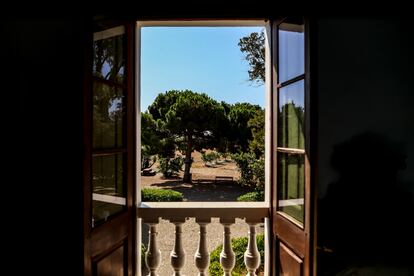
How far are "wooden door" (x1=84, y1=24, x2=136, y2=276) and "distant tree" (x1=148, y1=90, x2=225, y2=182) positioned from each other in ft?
11.3

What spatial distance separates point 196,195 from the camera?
4.28 meters

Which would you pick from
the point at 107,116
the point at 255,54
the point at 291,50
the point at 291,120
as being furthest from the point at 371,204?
the point at 255,54

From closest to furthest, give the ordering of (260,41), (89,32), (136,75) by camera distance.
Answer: (89,32) < (136,75) < (260,41)

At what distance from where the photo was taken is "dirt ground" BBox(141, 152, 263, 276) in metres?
2.76

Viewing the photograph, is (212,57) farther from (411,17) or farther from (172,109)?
(411,17)

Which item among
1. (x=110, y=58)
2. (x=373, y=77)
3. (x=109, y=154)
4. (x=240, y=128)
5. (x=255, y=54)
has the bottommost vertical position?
(x=109, y=154)

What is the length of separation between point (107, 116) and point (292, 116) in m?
1.03

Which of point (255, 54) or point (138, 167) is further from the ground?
point (255, 54)

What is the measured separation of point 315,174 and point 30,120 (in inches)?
54.9

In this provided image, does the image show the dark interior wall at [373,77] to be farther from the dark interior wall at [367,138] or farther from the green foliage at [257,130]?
the green foliage at [257,130]

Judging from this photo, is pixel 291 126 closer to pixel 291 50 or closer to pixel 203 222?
pixel 291 50

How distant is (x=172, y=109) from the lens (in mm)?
5773

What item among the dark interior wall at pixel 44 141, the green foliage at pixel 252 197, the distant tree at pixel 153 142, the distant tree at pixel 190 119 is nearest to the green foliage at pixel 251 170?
the green foliage at pixel 252 197

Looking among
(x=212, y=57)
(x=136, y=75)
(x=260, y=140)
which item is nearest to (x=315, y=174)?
(x=136, y=75)
